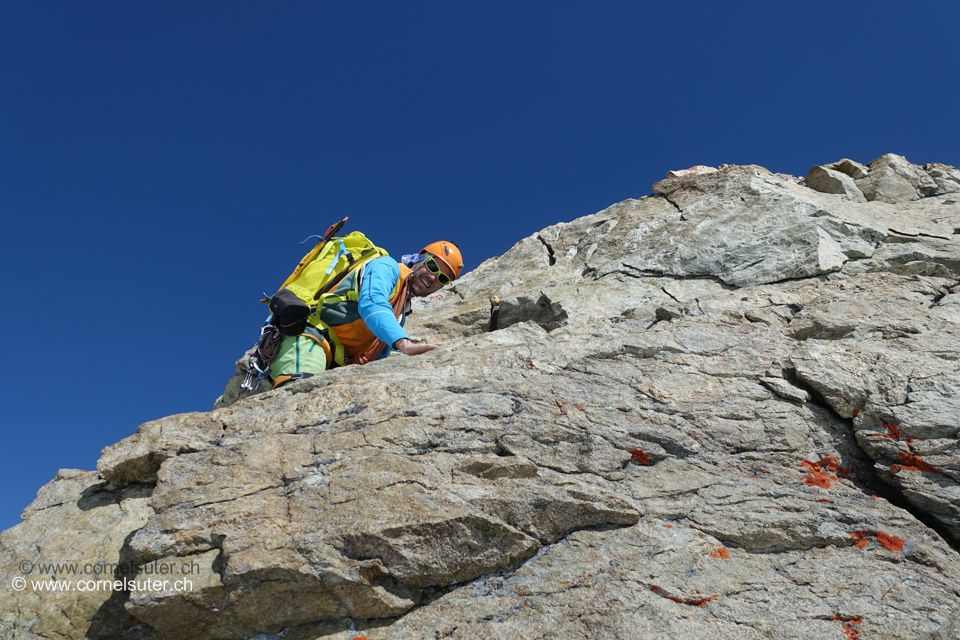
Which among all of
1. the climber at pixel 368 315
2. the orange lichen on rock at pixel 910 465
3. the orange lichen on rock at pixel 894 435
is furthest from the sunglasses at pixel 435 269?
the orange lichen on rock at pixel 910 465

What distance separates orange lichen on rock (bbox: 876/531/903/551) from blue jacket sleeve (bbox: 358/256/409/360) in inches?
191

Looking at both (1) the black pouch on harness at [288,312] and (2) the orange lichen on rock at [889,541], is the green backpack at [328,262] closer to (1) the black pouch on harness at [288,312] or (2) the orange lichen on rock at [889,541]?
(1) the black pouch on harness at [288,312]

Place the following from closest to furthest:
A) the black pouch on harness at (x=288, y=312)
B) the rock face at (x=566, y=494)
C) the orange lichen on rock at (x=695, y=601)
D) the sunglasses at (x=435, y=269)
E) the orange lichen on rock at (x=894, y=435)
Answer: the orange lichen on rock at (x=695, y=601), the rock face at (x=566, y=494), the orange lichen on rock at (x=894, y=435), the black pouch on harness at (x=288, y=312), the sunglasses at (x=435, y=269)

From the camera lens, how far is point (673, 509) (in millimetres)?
4844

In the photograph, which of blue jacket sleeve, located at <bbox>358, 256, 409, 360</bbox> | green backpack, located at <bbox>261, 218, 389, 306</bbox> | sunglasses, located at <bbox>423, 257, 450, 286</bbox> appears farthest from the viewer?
sunglasses, located at <bbox>423, 257, 450, 286</bbox>

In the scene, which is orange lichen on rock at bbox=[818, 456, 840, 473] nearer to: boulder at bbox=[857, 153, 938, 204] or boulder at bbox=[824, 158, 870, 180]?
boulder at bbox=[857, 153, 938, 204]

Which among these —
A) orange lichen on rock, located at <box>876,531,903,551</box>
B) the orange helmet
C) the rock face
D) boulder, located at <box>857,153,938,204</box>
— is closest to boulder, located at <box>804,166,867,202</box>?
boulder, located at <box>857,153,938,204</box>

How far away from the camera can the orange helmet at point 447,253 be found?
352 inches

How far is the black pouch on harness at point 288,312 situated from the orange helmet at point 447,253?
2.08 metres

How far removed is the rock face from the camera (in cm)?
434

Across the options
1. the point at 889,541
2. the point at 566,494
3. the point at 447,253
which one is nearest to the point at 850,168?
the point at 447,253

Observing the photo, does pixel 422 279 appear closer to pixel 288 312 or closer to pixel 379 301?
pixel 379 301

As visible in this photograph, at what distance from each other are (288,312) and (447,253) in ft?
8.14

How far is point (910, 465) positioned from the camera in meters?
4.92
